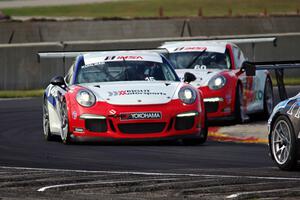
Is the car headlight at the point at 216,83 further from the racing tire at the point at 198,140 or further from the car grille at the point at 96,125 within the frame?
the car grille at the point at 96,125

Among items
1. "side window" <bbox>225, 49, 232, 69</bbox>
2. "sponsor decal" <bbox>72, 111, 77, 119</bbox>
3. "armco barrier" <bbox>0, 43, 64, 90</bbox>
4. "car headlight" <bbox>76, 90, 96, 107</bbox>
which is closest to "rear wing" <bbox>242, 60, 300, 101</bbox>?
"car headlight" <bbox>76, 90, 96, 107</bbox>

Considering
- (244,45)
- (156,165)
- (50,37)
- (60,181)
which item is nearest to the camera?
(60,181)

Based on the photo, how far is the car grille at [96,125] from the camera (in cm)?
1602

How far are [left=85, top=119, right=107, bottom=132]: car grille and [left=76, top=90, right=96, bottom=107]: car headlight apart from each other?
0.68 ft

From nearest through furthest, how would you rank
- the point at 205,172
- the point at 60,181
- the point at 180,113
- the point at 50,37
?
the point at 60,181, the point at 205,172, the point at 180,113, the point at 50,37

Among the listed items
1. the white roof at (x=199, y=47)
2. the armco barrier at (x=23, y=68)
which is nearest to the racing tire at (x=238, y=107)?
the white roof at (x=199, y=47)

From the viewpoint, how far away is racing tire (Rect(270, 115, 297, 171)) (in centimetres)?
1237

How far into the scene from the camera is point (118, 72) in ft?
56.7

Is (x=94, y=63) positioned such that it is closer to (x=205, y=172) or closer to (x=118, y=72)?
(x=118, y=72)

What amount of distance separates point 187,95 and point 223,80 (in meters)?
3.66

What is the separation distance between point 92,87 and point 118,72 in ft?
2.61

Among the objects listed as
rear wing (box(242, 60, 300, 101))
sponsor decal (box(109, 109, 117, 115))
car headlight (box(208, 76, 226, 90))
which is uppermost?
rear wing (box(242, 60, 300, 101))

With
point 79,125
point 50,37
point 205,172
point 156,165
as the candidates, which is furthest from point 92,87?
point 50,37

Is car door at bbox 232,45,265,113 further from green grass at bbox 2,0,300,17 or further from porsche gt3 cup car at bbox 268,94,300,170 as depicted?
green grass at bbox 2,0,300,17
